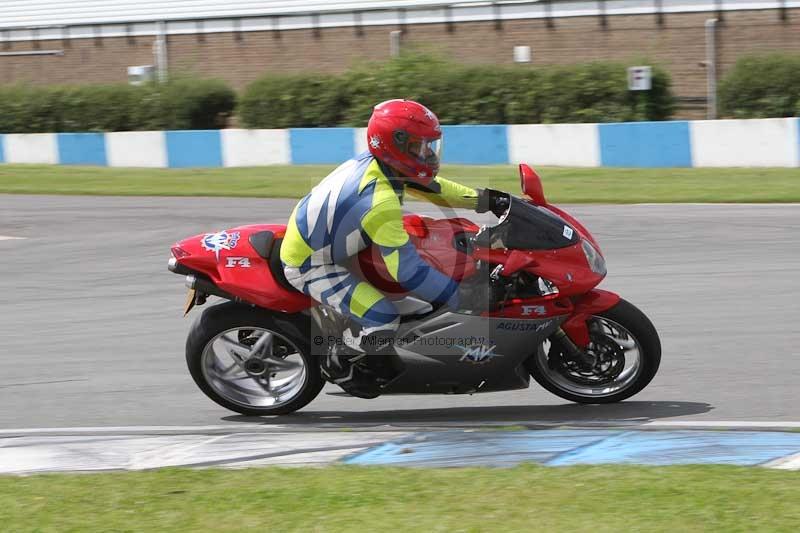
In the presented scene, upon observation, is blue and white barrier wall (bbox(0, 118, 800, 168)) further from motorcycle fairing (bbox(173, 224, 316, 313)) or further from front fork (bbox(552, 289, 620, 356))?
motorcycle fairing (bbox(173, 224, 316, 313))

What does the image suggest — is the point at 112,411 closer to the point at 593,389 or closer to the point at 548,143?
the point at 593,389

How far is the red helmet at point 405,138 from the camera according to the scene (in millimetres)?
5859

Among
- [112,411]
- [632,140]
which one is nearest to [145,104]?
[632,140]

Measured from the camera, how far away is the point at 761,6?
2642 centimetres

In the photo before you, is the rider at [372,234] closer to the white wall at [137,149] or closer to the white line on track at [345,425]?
the white line on track at [345,425]

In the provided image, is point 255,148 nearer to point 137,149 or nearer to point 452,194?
point 137,149

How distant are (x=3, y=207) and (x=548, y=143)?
8.44 meters

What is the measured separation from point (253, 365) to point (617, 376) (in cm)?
194

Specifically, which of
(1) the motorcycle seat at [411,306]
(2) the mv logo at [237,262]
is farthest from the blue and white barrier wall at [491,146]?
(2) the mv logo at [237,262]

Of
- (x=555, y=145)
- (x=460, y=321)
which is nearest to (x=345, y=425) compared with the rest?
(x=460, y=321)

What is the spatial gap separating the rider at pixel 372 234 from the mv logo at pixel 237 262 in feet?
0.72

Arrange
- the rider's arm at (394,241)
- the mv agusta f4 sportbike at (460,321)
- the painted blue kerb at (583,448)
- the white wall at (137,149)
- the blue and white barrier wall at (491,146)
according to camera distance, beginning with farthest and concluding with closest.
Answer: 1. the white wall at (137,149)
2. the blue and white barrier wall at (491,146)
3. the mv agusta f4 sportbike at (460,321)
4. the rider's arm at (394,241)
5. the painted blue kerb at (583,448)

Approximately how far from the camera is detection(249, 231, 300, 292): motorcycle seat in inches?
248

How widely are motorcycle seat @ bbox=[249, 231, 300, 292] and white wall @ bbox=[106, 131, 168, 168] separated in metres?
16.4
